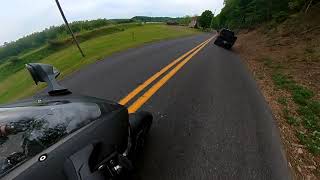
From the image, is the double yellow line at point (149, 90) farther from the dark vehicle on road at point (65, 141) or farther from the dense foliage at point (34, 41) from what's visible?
the dense foliage at point (34, 41)

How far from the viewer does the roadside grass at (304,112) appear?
5.58 m

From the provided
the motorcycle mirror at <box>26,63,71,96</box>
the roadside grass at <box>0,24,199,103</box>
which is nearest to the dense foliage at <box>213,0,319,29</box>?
the roadside grass at <box>0,24,199,103</box>

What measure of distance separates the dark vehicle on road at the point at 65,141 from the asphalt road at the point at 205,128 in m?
1.07

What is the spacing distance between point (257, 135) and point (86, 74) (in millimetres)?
7676

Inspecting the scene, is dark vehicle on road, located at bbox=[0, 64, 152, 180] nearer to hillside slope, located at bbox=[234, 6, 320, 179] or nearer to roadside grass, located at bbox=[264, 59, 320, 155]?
hillside slope, located at bbox=[234, 6, 320, 179]

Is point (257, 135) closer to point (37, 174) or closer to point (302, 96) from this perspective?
point (302, 96)

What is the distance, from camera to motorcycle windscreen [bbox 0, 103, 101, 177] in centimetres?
250

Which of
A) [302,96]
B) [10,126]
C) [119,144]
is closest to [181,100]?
[302,96]

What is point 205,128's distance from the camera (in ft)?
19.0

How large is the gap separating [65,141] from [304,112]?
5725mm

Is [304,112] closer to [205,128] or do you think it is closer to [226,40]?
[205,128]

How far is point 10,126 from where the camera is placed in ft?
9.32

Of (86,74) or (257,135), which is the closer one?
(257,135)

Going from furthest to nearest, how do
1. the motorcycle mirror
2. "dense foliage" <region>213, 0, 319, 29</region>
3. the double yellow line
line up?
"dense foliage" <region>213, 0, 319, 29</region>
the double yellow line
the motorcycle mirror
